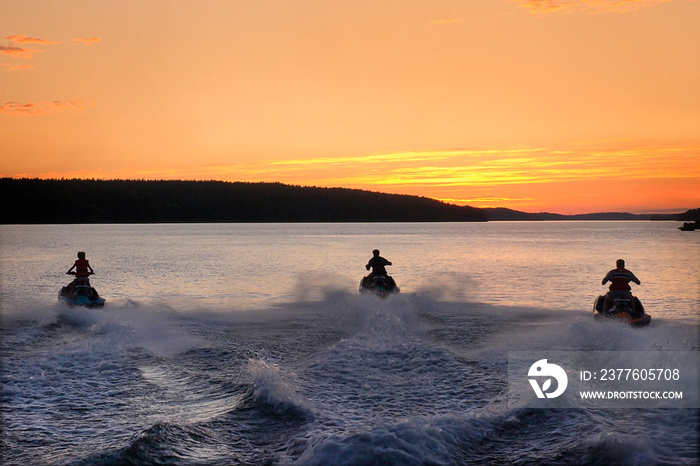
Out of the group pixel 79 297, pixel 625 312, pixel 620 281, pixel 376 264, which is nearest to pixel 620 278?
pixel 620 281

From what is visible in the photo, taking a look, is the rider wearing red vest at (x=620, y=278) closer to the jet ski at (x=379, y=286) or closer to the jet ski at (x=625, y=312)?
the jet ski at (x=625, y=312)

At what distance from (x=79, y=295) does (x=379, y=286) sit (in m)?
11.2

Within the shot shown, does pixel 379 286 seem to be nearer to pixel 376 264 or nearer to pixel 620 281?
pixel 376 264

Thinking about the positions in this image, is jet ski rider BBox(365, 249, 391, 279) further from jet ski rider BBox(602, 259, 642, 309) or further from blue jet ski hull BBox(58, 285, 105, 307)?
blue jet ski hull BBox(58, 285, 105, 307)

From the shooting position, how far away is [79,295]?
72.2ft

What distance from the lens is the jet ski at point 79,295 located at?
21891mm

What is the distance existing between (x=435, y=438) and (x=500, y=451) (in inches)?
35.9

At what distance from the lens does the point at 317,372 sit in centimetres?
1255

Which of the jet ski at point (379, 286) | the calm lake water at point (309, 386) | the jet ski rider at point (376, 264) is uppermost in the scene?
the jet ski rider at point (376, 264)

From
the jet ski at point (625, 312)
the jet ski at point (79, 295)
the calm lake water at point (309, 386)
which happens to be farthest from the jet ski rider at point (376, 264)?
the jet ski at point (79, 295)

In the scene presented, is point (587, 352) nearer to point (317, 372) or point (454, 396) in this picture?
point (454, 396)

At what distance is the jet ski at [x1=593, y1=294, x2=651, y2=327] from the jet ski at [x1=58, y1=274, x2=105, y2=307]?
17334mm

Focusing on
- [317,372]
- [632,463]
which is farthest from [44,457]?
[632,463]

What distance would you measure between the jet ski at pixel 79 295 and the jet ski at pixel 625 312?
17334 mm
